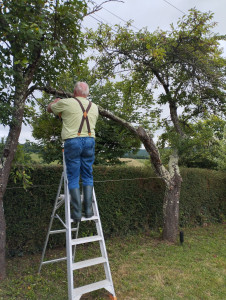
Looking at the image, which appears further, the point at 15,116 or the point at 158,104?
the point at 158,104

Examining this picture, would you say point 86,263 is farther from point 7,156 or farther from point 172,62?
point 172,62

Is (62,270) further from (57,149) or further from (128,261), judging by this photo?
(57,149)

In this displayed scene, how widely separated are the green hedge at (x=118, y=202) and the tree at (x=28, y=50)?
1161 mm

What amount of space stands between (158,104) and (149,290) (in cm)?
528

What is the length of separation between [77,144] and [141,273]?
2.74 meters

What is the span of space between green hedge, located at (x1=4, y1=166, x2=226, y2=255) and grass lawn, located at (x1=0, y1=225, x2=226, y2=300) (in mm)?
414

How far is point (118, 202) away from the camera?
6.61m

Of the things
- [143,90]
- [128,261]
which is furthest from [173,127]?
[128,261]

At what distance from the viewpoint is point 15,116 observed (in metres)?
4.08

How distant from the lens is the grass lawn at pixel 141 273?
147 inches

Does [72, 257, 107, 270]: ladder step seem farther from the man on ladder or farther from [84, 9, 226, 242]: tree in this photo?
[84, 9, 226, 242]: tree

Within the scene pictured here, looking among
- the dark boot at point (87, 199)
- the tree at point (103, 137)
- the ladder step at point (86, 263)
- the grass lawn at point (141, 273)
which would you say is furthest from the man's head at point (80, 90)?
the tree at point (103, 137)

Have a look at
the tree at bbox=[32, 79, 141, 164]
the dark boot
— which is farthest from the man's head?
the tree at bbox=[32, 79, 141, 164]

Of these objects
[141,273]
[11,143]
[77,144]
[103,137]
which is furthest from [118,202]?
[103,137]
